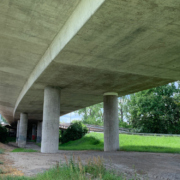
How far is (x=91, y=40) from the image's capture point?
8250 millimetres

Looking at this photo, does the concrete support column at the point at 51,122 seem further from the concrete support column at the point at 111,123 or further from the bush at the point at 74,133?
the bush at the point at 74,133

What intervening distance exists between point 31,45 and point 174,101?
31385 millimetres

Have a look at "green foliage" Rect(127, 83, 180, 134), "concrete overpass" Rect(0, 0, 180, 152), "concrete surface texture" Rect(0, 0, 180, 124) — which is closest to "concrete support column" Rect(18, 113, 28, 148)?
"concrete overpass" Rect(0, 0, 180, 152)

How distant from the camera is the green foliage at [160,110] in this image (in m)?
36.1

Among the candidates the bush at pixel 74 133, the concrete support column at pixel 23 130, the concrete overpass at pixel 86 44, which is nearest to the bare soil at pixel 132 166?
the concrete overpass at pixel 86 44

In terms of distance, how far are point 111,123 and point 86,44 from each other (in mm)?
10907

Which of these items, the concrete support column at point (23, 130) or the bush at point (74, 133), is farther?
the bush at point (74, 133)

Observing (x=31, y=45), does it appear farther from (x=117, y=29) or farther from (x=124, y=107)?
(x=124, y=107)

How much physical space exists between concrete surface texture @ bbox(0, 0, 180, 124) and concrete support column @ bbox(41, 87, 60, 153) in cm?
115

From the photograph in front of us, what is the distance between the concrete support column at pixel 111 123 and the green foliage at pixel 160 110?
63.0 ft

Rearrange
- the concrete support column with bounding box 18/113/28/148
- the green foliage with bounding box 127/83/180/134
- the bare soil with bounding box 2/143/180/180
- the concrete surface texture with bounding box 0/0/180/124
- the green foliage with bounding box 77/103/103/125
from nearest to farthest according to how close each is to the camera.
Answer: the concrete surface texture with bounding box 0/0/180/124 → the bare soil with bounding box 2/143/180/180 → the concrete support column with bounding box 18/113/28/148 → the green foliage with bounding box 127/83/180/134 → the green foliage with bounding box 77/103/103/125

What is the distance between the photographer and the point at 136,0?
577 cm

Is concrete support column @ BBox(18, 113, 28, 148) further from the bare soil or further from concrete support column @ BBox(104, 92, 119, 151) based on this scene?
the bare soil

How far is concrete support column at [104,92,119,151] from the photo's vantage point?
17844mm
